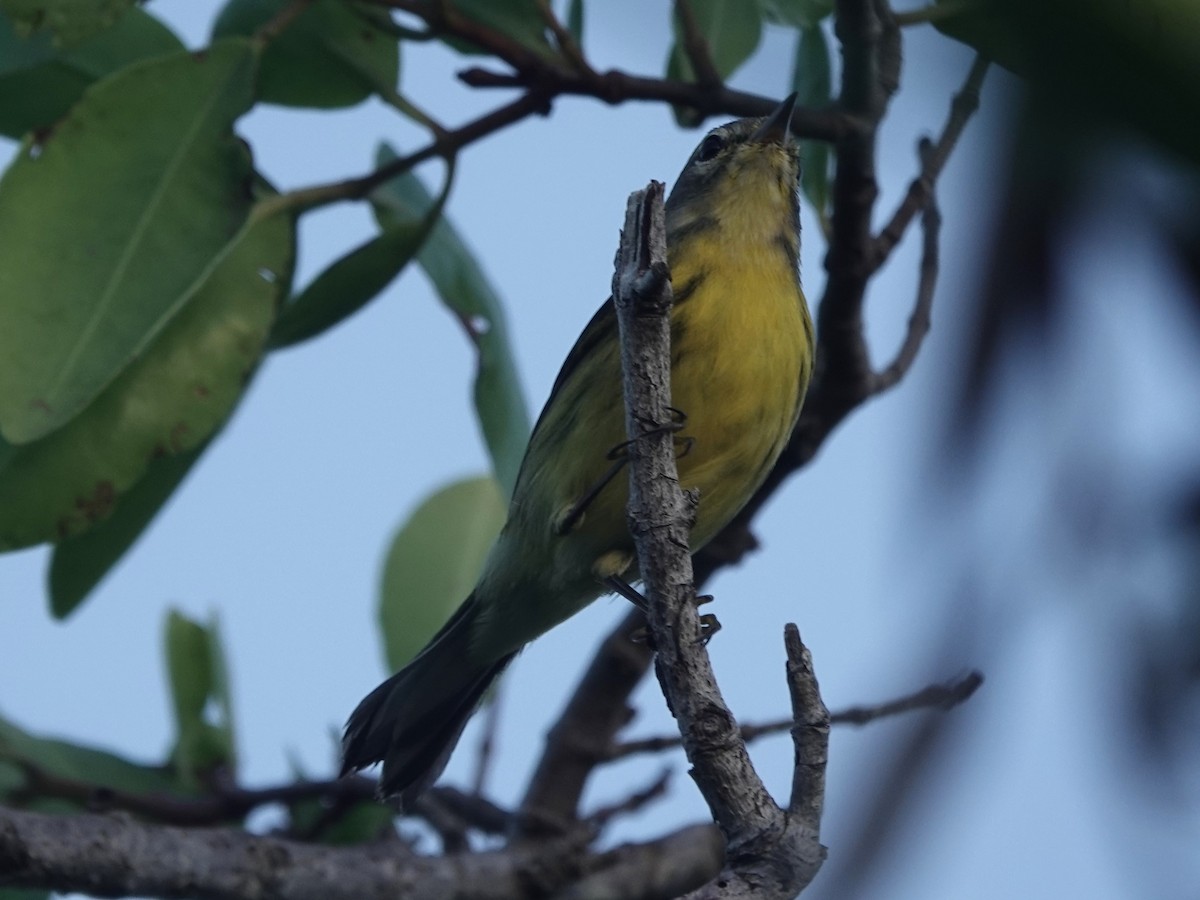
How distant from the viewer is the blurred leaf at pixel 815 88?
4512mm

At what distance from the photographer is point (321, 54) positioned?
4.52 metres

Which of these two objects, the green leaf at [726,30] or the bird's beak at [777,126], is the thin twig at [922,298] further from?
the green leaf at [726,30]

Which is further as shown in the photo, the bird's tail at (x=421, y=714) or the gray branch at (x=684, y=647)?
the bird's tail at (x=421, y=714)

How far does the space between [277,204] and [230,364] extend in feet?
1.63

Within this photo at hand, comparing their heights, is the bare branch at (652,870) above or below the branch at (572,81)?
below

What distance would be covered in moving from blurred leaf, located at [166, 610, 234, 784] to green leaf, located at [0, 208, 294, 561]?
1020mm

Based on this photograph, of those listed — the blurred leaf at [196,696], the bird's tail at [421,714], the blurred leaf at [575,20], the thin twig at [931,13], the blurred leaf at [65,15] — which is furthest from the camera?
the blurred leaf at [196,696]

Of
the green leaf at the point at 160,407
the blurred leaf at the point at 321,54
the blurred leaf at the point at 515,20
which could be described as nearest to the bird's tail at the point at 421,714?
the green leaf at the point at 160,407

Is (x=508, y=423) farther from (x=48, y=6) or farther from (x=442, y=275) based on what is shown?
(x=48, y=6)

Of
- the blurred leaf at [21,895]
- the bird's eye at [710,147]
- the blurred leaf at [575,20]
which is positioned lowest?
the blurred leaf at [21,895]

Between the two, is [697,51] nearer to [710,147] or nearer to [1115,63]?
[710,147]

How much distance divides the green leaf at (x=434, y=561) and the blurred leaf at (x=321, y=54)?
A: 5.11ft

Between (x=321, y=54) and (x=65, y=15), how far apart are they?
2.97 feet

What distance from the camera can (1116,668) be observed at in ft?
1.82
